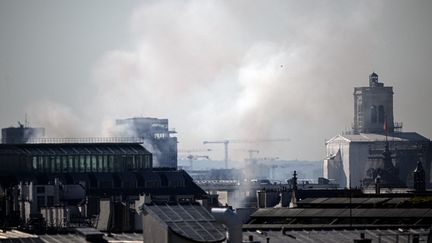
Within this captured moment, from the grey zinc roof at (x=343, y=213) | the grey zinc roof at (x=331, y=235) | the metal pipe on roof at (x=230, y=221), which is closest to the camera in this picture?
the metal pipe on roof at (x=230, y=221)

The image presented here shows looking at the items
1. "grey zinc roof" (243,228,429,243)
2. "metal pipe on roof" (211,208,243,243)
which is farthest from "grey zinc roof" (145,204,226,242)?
"grey zinc roof" (243,228,429,243)

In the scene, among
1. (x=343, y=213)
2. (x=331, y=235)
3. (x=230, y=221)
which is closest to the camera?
(x=230, y=221)

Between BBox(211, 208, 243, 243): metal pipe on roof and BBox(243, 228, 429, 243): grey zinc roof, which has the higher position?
BBox(211, 208, 243, 243): metal pipe on roof

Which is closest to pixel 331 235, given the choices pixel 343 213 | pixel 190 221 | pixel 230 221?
pixel 190 221

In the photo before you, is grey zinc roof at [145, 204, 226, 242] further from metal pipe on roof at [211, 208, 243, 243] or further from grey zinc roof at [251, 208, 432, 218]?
grey zinc roof at [251, 208, 432, 218]

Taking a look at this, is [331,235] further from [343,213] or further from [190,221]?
[343,213]

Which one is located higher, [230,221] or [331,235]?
[230,221]

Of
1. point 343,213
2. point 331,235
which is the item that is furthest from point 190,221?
point 343,213

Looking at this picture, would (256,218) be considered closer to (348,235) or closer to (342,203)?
(342,203)

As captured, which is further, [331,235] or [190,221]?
[331,235]

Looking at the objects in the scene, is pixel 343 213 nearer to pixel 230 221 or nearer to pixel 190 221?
pixel 190 221

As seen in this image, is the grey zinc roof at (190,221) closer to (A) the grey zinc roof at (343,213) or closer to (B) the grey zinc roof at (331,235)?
(B) the grey zinc roof at (331,235)

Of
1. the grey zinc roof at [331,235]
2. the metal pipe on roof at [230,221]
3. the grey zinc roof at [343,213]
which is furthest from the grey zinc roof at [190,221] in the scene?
the grey zinc roof at [343,213]

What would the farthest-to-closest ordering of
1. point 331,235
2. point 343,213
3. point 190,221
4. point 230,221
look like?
point 343,213 < point 331,235 < point 190,221 < point 230,221
